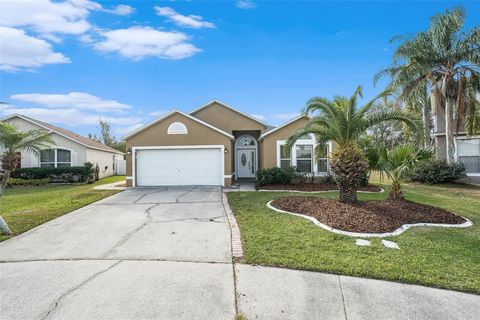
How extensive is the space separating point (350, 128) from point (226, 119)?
12064mm

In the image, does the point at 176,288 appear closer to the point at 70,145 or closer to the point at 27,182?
the point at 27,182

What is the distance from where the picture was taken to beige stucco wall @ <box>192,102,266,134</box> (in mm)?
19875

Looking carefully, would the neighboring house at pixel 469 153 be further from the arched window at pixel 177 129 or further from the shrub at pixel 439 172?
the arched window at pixel 177 129

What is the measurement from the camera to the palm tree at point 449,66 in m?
15.3

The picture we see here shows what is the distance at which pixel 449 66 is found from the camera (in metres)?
16.0

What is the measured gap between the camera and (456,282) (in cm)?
417

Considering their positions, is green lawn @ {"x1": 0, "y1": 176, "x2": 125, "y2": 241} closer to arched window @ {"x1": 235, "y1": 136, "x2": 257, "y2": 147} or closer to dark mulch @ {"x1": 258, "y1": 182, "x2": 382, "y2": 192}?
dark mulch @ {"x1": 258, "y1": 182, "x2": 382, "y2": 192}

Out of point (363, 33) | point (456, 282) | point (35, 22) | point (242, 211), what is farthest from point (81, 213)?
point (363, 33)

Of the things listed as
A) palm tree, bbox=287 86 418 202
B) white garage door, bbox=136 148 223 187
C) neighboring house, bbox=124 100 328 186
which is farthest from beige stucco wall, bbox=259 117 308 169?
palm tree, bbox=287 86 418 202

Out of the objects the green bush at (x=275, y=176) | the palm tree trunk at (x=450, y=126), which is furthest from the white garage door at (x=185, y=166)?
the palm tree trunk at (x=450, y=126)

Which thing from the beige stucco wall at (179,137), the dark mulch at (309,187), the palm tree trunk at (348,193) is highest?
the beige stucco wall at (179,137)

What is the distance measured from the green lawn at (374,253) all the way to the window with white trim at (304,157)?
943 cm

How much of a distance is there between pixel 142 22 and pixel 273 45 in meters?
6.44

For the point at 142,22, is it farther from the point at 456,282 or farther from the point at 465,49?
the point at 465,49
